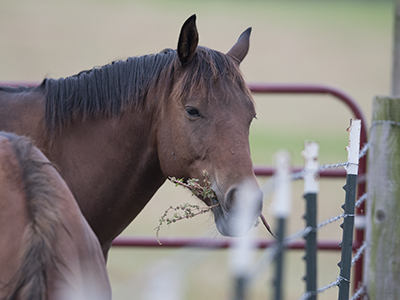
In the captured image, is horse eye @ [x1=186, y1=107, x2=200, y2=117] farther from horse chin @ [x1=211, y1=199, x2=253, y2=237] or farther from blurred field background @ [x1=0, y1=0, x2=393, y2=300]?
blurred field background @ [x1=0, y1=0, x2=393, y2=300]

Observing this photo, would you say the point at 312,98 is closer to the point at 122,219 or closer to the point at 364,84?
the point at 364,84

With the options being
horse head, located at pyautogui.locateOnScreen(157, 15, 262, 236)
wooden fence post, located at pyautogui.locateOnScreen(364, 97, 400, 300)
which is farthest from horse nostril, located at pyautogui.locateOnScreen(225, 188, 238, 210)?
wooden fence post, located at pyautogui.locateOnScreen(364, 97, 400, 300)

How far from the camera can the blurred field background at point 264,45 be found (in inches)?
786

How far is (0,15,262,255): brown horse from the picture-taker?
7.01 feet

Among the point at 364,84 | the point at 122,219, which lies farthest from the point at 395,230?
the point at 364,84

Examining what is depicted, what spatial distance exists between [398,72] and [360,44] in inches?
1037

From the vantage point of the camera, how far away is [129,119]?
2.25 metres

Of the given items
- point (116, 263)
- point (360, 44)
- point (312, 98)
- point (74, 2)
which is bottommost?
point (116, 263)

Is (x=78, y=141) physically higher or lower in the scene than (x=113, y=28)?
lower

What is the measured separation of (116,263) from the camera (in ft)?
28.0

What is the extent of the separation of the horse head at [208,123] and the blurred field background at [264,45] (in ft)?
32.5

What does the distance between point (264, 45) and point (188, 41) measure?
26.6m

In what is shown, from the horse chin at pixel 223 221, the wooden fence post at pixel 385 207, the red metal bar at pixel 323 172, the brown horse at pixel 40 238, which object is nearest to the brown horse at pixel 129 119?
the horse chin at pixel 223 221

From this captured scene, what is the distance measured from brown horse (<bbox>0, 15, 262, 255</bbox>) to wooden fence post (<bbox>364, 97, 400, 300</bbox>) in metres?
0.76
